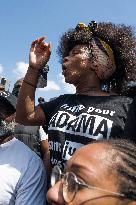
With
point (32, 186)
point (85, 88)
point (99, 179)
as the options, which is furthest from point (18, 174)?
point (99, 179)

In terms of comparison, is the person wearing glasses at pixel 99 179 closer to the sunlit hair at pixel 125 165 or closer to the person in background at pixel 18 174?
the sunlit hair at pixel 125 165

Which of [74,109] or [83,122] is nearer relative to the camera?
[83,122]

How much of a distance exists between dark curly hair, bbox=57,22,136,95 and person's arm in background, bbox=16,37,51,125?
0.34 m

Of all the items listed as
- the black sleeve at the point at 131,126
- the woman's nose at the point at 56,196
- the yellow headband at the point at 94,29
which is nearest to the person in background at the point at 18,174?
the black sleeve at the point at 131,126

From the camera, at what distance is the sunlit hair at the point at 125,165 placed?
5.19 feet

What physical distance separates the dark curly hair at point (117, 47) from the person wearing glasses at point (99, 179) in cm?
154

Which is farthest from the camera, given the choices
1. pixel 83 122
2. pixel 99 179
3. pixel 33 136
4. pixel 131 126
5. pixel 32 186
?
pixel 33 136

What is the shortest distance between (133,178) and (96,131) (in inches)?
40.2

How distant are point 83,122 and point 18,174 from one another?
0.58m

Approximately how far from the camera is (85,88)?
10.1 ft

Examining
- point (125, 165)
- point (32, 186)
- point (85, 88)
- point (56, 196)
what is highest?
point (85, 88)

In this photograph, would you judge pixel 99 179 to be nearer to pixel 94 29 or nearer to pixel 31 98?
pixel 31 98

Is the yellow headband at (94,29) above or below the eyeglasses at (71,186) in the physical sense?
above

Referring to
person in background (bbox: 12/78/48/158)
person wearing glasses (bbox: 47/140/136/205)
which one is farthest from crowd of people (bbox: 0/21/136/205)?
person in background (bbox: 12/78/48/158)
